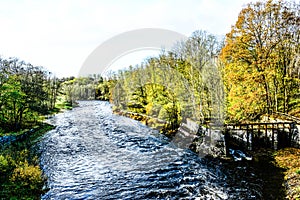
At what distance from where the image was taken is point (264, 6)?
19250 mm

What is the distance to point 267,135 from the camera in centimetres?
1756

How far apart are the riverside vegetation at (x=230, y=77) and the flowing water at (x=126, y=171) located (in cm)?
417

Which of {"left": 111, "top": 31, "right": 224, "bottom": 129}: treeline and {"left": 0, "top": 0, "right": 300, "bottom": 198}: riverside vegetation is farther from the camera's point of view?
{"left": 111, "top": 31, "right": 224, "bottom": 129}: treeline

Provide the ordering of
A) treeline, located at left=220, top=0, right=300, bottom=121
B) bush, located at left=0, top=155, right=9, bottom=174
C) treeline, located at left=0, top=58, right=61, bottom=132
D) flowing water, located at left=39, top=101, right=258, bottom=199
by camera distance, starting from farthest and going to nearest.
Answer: treeline, located at left=0, top=58, right=61, bottom=132 < treeline, located at left=220, top=0, right=300, bottom=121 < bush, located at left=0, top=155, right=9, bottom=174 < flowing water, located at left=39, top=101, right=258, bottom=199

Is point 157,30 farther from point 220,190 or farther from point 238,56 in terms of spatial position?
point 220,190

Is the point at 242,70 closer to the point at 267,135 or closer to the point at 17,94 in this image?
the point at 267,135

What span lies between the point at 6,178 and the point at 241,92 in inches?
798

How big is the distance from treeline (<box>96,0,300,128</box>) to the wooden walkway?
10.6 ft

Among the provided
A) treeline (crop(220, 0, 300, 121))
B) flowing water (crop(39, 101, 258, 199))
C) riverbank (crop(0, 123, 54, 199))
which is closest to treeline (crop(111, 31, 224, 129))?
treeline (crop(220, 0, 300, 121))

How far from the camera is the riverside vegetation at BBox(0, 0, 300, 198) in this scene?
19484mm

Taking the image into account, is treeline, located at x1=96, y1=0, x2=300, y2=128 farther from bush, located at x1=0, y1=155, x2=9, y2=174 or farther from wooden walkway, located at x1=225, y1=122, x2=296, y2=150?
bush, located at x1=0, y1=155, x2=9, y2=174

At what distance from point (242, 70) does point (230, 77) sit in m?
2.18

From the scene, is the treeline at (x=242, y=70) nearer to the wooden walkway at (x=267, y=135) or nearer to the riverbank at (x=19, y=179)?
the wooden walkway at (x=267, y=135)

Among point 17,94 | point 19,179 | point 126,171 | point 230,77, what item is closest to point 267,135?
point 230,77
